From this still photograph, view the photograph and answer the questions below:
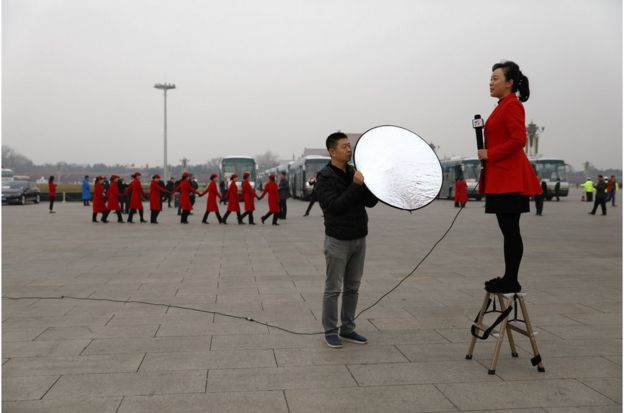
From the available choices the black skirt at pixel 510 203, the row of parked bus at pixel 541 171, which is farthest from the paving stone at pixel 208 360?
the row of parked bus at pixel 541 171

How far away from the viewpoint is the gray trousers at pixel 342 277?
191 inches

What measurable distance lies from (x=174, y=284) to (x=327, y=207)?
393cm

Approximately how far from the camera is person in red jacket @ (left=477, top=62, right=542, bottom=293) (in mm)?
3969

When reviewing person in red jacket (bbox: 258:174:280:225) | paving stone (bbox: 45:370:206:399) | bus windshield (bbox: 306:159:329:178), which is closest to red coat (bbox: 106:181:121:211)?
person in red jacket (bbox: 258:174:280:225)

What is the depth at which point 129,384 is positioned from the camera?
3965 millimetres

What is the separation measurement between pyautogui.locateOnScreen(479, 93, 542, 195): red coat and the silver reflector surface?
0.41m

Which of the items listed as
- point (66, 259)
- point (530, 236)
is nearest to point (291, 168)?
point (530, 236)

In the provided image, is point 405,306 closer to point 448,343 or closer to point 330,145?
point 448,343

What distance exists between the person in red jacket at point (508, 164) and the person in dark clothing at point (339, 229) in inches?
38.9

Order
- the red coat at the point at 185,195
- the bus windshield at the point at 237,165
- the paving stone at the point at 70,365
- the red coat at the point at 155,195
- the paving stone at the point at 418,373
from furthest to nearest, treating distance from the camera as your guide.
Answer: the bus windshield at the point at 237,165, the red coat at the point at 155,195, the red coat at the point at 185,195, the paving stone at the point at 70,365, the paving stone at the point at 418,373

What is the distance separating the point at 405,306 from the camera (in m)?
6.58

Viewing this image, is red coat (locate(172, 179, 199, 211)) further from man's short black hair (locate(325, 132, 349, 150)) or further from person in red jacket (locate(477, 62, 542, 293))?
person in red jacket (locate(477, 62, 542, 293))

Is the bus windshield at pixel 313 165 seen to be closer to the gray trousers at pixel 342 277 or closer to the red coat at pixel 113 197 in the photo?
the red coat at pixel 113 197

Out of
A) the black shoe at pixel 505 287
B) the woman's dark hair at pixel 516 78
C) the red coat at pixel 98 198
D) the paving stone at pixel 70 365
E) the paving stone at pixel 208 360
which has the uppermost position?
the woman's dark hair at pixel 516 78
